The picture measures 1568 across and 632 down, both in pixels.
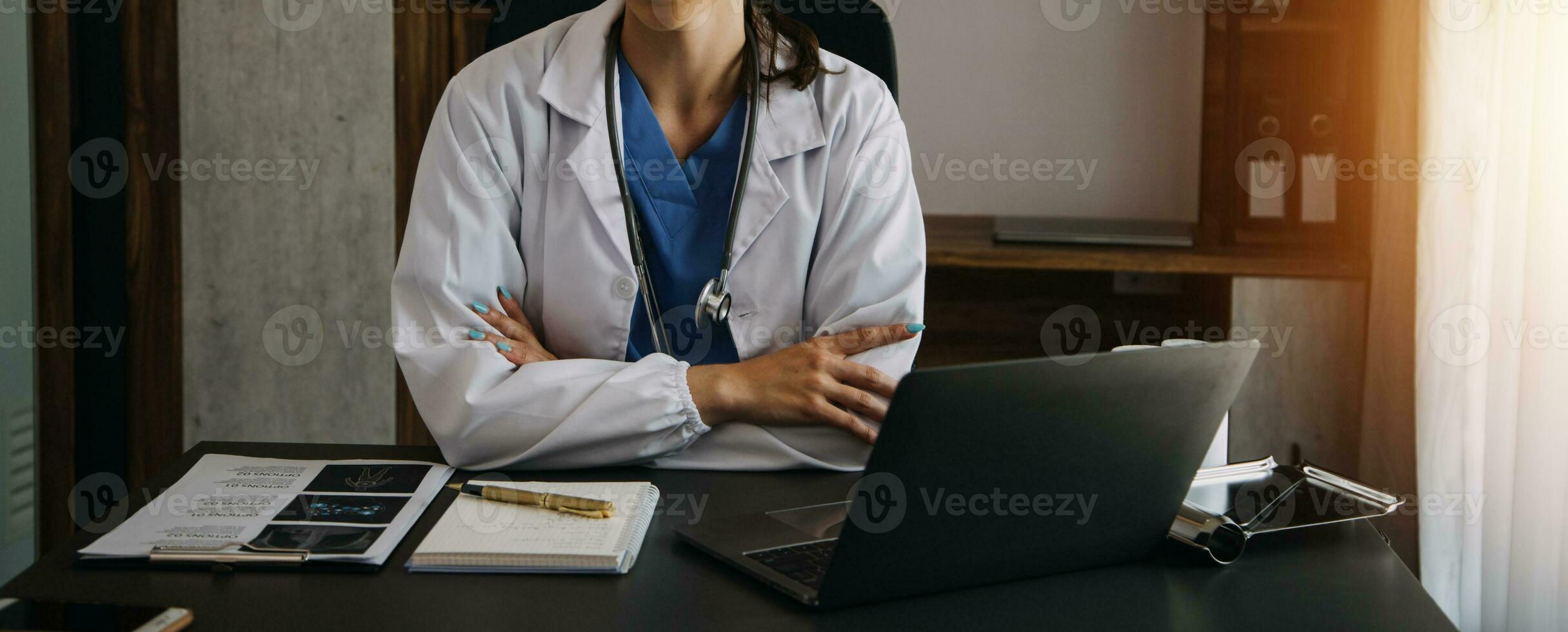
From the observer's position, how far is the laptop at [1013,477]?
688 millimetres

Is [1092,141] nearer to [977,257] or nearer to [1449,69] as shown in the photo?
[977,257]

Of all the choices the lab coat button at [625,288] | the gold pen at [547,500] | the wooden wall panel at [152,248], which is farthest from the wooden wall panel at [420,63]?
the gold pen at [547,500]

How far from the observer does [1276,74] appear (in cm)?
238

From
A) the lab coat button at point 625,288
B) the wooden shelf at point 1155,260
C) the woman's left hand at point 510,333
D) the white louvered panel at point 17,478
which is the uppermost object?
the wooden shelf at point 1155,260

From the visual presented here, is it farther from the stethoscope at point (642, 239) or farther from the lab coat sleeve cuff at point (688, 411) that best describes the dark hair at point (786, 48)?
the lab coat sleeve cuff at point (688, 411)

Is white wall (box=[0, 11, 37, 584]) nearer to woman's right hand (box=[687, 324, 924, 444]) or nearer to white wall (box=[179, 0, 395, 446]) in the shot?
white wall (box=[179, 0, 395, 446])

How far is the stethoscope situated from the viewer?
1293 mm

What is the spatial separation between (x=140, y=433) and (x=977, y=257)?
173 centimetres

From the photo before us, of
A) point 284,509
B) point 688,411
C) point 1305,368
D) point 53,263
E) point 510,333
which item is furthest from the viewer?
point 1305,368

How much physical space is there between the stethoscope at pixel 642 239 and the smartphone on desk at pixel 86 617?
684 mm

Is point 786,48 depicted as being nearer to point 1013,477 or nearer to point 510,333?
point 510,333

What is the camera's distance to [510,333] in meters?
1.24

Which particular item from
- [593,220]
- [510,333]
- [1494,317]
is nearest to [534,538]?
[510,333]

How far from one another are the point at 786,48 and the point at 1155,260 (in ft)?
3.57
